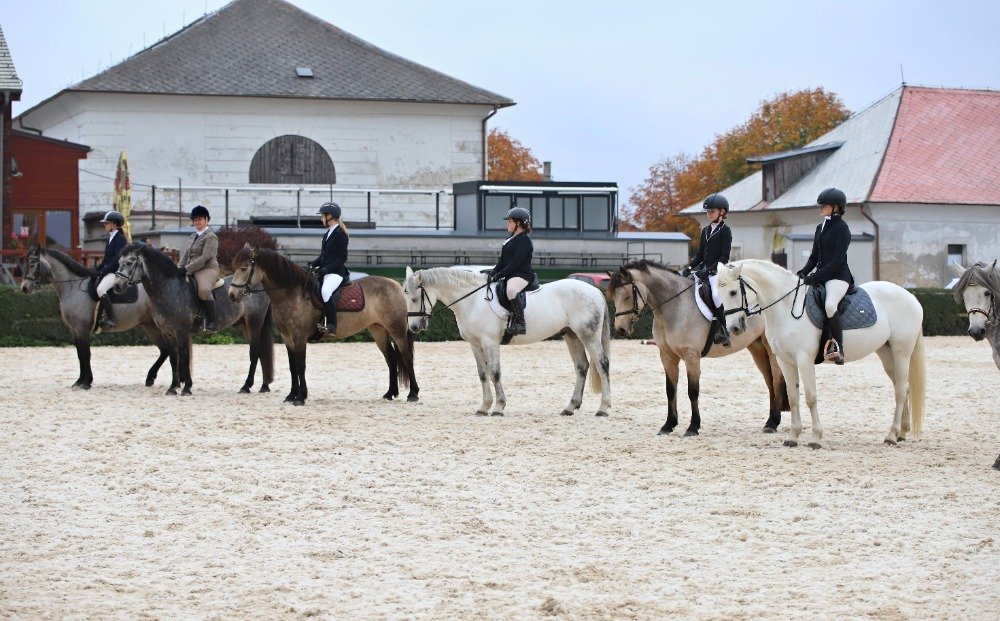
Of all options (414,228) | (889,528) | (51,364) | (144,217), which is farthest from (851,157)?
(889,528)

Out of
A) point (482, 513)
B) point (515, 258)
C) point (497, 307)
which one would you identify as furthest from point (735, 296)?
point (482, 513)

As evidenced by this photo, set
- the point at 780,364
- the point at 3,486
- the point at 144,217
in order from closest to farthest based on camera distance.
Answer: the point at 3,486, the point at 780,364, the point at 144,217

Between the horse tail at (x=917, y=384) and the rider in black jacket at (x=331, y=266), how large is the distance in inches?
273

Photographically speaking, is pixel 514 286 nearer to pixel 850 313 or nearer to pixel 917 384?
pixel 850 313

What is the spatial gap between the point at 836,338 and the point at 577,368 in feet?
12.3

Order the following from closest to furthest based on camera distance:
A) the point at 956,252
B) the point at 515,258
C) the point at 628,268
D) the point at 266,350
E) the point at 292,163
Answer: the point at 628,268, the point at 515,258, the point at 266,350, the point at 956,252, the point at 292,163

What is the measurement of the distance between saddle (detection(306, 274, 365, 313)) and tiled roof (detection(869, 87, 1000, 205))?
29453 mm

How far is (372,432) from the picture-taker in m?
13.4

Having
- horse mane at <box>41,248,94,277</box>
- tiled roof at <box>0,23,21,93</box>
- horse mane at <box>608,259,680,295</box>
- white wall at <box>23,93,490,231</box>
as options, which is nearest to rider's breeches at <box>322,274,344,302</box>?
horse mane at <box>41,248,94,277</box>

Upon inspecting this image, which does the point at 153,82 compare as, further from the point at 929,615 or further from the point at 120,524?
the point at 929,615

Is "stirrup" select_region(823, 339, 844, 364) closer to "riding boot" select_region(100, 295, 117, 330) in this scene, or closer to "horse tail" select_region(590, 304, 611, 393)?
"horse tail" select_region(590, 304, 611, 393)

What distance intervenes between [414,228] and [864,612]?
44.5m

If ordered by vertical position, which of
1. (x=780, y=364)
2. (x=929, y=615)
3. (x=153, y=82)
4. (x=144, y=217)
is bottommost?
(x=929, y=615)

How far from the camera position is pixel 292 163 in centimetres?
4978
